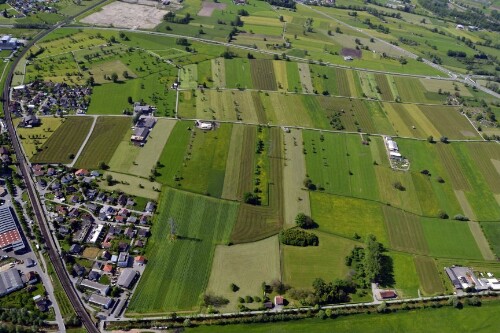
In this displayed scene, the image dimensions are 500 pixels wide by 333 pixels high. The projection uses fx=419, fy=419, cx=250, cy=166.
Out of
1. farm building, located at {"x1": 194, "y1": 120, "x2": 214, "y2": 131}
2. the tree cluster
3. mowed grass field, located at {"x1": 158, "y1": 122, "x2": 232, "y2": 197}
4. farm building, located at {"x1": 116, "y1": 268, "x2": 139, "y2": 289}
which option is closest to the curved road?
farm building, located at {"x1": 116, "y1": 268, "x2": 139, "y2": 289}

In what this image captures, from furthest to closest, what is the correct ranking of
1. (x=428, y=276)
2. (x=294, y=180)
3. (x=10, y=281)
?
(x=294, y=180) → (x=428, y=276) → (x=10, y=281)

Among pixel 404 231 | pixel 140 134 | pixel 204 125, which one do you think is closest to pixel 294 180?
pixel 404 231

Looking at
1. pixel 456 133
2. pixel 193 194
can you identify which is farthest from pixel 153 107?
pixel 456 133

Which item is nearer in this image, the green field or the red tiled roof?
the green field

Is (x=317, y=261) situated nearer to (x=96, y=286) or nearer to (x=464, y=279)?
(x=464, y=279)

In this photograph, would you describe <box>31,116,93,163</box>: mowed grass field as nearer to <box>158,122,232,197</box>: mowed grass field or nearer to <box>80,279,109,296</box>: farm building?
<box>158,122,232,197</box>: mowed grass field

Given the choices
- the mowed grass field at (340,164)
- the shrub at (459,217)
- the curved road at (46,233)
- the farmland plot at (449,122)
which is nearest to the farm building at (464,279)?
the shrub at (459,217)
